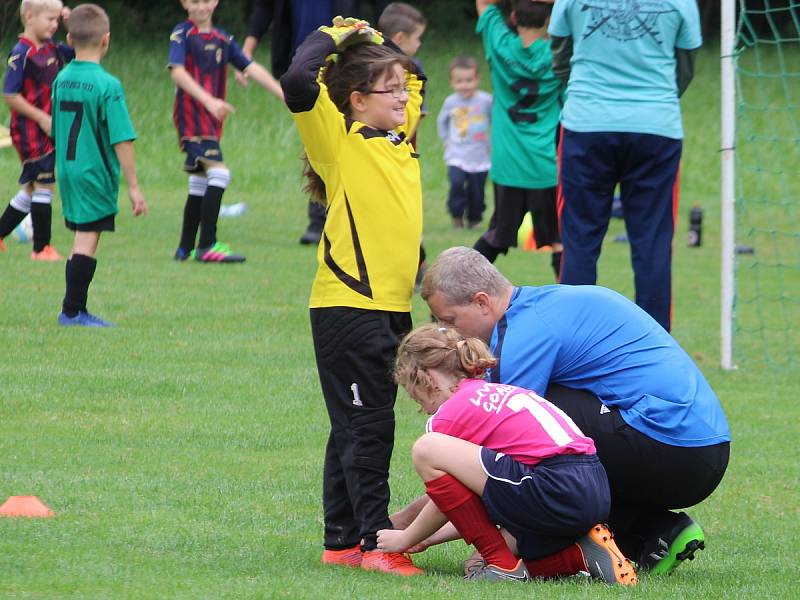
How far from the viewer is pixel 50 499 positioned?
16.8 feet

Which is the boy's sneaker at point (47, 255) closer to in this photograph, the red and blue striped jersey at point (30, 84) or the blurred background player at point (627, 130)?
the red and blue striped jersey at point (30, 84)

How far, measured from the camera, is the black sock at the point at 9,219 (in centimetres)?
1081

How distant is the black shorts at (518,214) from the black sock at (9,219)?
377 centimetres

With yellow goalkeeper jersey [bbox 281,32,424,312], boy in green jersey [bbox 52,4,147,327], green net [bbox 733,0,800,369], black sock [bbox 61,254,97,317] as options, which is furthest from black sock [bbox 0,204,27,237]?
yellow goalkeeper jersey [bbox 281,32,424,312]

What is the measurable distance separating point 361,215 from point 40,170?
669 centimetres

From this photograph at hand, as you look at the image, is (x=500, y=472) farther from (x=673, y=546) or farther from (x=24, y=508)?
(x=24, y=508)

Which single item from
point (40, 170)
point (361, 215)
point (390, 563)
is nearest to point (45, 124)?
point (40, 170)

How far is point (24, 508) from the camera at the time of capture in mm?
4883

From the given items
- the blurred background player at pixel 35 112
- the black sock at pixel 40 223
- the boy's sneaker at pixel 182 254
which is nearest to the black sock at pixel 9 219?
the blurred background player at pixel 35 112

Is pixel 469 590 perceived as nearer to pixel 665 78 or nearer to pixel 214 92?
pixel 665 78

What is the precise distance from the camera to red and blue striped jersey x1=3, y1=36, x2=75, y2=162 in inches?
416

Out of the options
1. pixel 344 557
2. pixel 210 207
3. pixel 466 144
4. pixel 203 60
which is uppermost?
pixel 203 60

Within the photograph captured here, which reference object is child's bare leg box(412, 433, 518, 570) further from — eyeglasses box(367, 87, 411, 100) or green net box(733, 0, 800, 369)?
green net box(733, 0, 800, 369)

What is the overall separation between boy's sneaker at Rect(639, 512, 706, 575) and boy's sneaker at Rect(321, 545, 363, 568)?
3.14 ft
